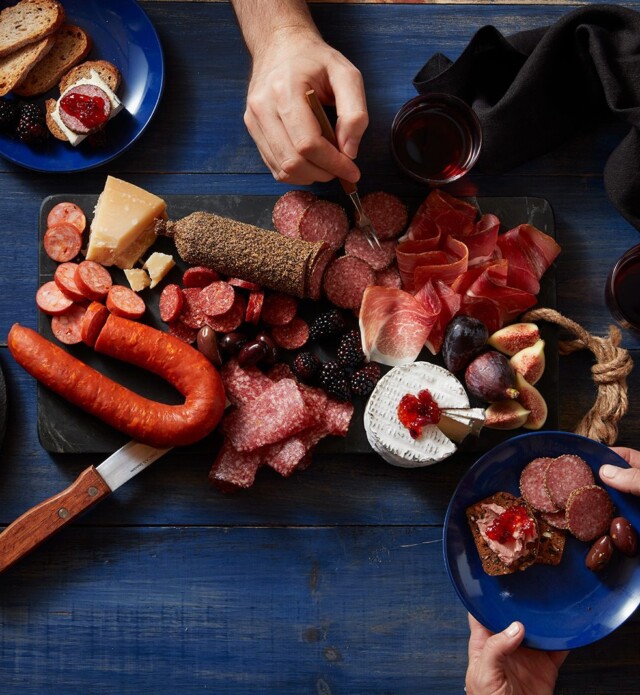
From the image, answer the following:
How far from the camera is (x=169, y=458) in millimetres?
2074

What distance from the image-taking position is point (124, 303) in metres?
2.03

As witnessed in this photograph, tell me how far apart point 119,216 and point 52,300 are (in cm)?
29

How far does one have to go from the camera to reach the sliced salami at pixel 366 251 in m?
2.07

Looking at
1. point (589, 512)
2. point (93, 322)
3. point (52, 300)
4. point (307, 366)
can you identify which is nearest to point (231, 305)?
point (307, 366)

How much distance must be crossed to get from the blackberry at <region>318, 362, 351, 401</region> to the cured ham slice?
0.09 metres

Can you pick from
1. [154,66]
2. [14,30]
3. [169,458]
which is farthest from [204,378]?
[14,30]

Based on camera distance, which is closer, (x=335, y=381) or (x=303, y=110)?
(x=303, y=110)

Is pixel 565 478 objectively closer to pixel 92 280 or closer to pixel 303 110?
pixel 303 110

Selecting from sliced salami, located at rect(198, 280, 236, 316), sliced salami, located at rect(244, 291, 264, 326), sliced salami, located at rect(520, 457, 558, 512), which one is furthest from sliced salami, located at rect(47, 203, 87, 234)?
sliced salami, located at rect(520, 457, 558, 512)

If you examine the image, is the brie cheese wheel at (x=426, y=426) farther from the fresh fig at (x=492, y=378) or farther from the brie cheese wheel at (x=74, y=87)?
the brie cheese wheel at (x=74, y=87)

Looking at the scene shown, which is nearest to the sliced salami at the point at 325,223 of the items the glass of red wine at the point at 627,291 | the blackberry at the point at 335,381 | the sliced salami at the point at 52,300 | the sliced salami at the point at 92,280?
the blackberry at the point at 335,381

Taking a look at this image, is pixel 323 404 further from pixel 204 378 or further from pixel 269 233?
pixel 269 233

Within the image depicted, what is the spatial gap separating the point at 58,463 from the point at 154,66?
1149 mm

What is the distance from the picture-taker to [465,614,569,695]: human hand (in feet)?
6.10
